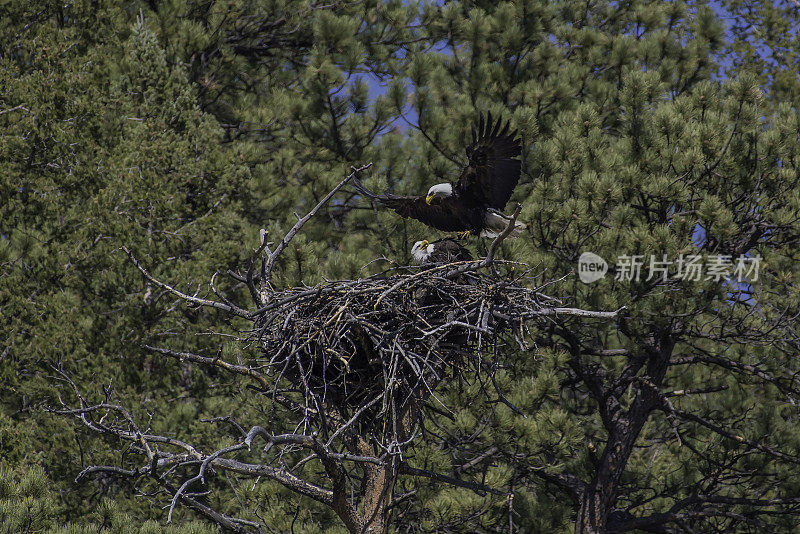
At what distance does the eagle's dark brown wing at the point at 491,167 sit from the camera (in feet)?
17.8

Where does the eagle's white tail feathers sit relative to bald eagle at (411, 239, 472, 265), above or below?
above

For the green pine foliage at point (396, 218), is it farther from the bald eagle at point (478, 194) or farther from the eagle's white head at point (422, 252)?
the eagle's white head at point (422, 252)

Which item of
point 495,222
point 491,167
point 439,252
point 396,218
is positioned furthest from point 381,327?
point 396,218

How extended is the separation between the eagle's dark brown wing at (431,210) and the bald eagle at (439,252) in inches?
20.4

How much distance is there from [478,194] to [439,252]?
0.68m

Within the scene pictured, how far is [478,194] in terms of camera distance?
18.9ft

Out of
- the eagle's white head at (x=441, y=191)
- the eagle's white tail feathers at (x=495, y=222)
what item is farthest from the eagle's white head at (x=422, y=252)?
the eagle's white tail feathers at (x=495, y=222)

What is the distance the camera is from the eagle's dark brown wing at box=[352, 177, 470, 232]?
591 cm

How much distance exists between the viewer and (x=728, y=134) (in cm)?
670

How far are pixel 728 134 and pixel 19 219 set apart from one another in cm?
672

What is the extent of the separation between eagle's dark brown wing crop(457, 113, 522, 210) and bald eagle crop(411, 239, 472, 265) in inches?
18.5

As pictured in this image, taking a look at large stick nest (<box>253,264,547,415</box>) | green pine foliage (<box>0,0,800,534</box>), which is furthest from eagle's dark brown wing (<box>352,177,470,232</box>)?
large stick nest (<box>253,264,547,415</box>)

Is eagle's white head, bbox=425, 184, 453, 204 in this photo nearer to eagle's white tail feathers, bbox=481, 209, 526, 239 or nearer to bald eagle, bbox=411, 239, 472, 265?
eagle's white tail feathers, bbox=481, 209, 526, 239

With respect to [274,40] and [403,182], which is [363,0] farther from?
[403,182]
